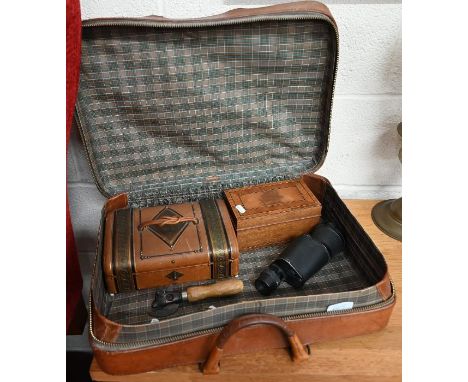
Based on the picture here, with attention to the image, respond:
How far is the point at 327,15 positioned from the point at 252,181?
407 millimetres

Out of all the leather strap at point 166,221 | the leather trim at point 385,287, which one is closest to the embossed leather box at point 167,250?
the leather strap at point 166,221

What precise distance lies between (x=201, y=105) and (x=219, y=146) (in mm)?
Result: 110

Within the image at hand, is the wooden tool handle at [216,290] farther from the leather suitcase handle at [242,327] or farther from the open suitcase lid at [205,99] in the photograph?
the open suitcase lid at [205,99]

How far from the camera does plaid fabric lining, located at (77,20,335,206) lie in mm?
808

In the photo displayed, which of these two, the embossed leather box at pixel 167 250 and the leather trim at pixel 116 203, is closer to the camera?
the embossed leather box at pixel 167 250

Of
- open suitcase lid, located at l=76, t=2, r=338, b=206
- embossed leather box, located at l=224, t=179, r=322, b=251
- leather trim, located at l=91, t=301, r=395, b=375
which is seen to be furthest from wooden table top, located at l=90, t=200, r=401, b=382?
open suitcase lid, located at l=76, t=2, r=338, b=206

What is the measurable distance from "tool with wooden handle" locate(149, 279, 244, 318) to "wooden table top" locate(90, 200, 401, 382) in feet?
0.41

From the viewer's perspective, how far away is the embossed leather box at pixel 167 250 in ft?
2.63

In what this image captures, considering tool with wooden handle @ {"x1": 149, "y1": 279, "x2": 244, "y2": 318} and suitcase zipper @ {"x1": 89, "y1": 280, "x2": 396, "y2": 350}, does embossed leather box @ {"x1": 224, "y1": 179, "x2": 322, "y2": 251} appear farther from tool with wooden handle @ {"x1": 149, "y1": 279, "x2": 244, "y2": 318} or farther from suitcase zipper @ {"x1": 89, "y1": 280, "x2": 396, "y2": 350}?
suitcase zipper @ {"x1": 89, "y1": 280, "x2": 396, "y2": 350}

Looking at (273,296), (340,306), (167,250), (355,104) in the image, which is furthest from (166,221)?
(355,104)

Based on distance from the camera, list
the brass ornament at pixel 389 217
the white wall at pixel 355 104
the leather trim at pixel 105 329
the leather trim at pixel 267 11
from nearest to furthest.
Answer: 1. the leather trim at pixel 105 329
2. the leather trim at pixel 267 11
3. the white wall at pixel 355 104
4. the brass ornament at pixel 389 217

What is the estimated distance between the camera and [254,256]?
3.09 feet

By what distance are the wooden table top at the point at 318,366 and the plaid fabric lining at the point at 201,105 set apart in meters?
0.41

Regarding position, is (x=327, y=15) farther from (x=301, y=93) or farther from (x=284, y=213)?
(x=284, y=213)
